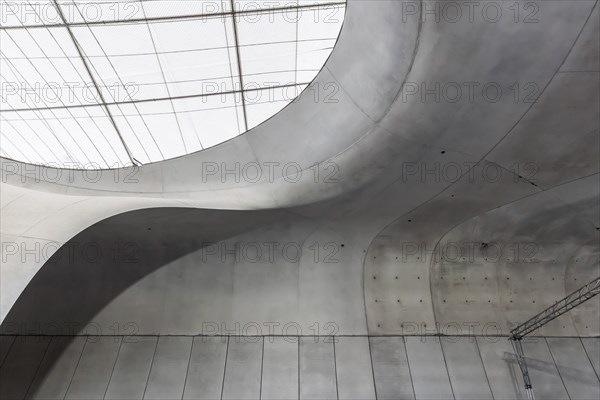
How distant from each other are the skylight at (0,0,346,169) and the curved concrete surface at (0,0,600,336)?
2.79 feet

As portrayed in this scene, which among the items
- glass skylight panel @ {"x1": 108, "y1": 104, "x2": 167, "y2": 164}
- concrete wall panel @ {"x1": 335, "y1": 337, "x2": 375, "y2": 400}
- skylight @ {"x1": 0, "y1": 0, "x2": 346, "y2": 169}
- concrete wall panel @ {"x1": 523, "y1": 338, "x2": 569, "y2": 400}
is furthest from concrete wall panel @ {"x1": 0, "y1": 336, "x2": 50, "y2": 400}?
concrete wall panel @ {"x1": 523, "y1": 338, "x2": 569, "y2": 400}

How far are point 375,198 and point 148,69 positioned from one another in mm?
6501

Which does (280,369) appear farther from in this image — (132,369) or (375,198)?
(375,198)

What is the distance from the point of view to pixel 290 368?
1248 centimetres

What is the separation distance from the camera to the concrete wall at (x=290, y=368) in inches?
476

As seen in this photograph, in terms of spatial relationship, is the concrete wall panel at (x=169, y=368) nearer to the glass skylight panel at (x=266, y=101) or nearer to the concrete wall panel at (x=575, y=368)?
the glass skylight panel at (x=266, y=101)

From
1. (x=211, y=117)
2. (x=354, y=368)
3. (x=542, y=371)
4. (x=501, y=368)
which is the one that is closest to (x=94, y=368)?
(x=354, y=368)

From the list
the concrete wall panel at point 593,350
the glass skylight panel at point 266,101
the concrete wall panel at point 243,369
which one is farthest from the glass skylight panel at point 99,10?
the concrete wall panel at point 593,350

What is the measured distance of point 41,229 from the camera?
8812mm

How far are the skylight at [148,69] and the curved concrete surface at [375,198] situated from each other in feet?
2.79

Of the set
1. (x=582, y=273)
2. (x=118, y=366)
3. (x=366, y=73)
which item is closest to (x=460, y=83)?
(x=366, y=73)

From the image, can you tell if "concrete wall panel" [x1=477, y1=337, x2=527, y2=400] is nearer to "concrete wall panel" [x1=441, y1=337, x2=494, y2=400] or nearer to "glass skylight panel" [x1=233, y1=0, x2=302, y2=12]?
"concrete wall panel" [x1=441, y1=337, x2=494, y2=400]

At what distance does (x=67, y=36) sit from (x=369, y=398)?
1152 centimetres

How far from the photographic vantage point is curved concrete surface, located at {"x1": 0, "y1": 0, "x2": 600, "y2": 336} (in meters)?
8.09
